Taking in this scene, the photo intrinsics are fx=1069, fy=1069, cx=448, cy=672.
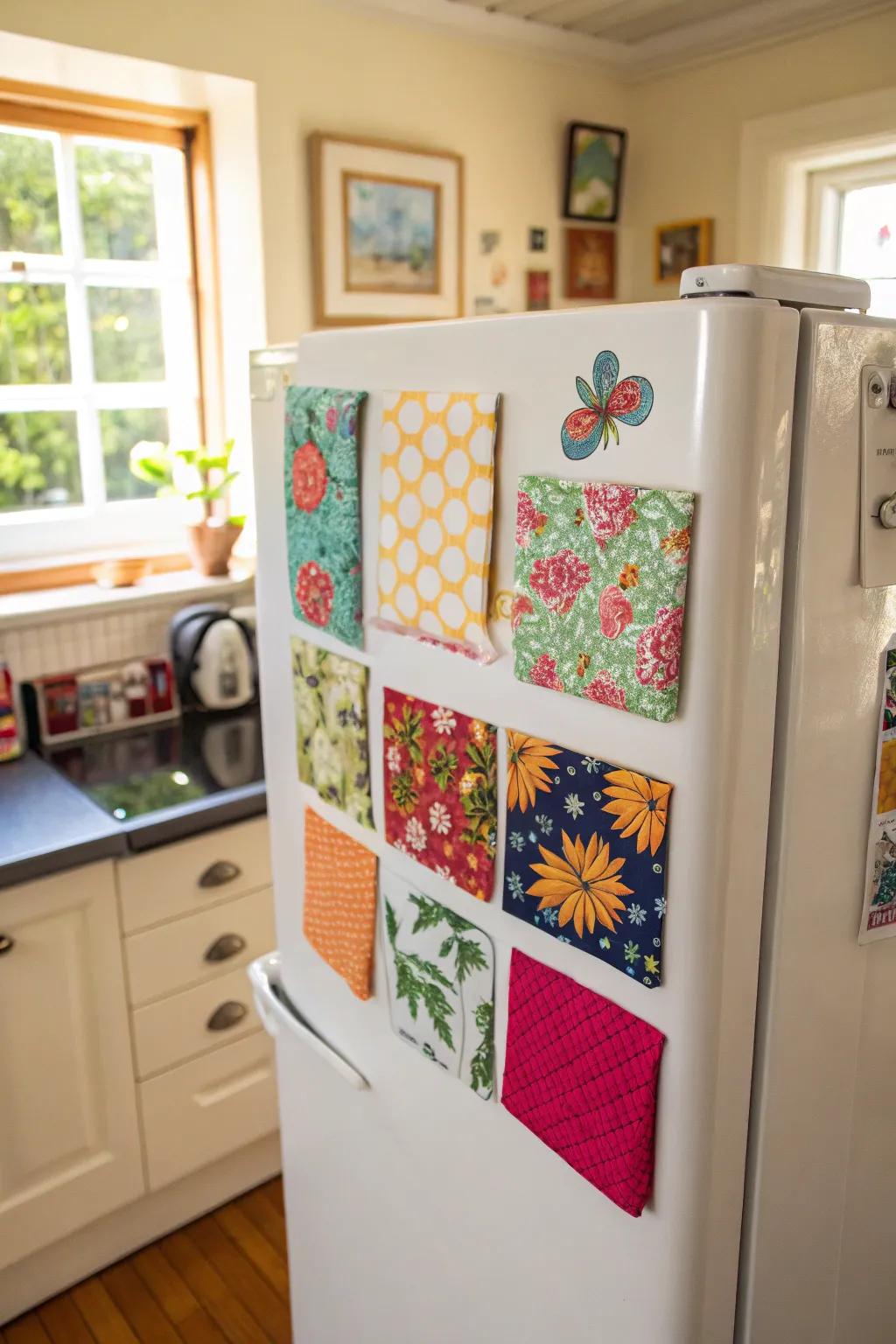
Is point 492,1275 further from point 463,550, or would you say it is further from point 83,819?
point 83,819

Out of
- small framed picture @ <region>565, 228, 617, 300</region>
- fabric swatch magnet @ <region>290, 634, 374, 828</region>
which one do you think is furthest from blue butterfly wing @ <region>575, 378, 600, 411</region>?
small framed picture @ <region>565, 228, 617, 300</region>

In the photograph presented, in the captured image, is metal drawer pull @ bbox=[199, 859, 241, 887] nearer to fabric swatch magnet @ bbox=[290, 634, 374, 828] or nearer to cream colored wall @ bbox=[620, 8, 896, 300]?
fabric swatch magnet @ bbox=[290, 634, 374, 828]

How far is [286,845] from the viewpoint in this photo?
1.26 meters

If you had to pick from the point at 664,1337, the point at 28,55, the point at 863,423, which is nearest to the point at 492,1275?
the point at 664,1337

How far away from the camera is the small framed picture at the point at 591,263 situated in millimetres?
2820

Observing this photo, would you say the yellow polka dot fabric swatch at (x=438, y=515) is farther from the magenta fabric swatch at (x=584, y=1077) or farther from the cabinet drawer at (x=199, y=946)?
the cabinet drawer at (x=199, y=946)

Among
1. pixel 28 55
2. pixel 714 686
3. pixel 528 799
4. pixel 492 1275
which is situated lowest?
pixel 492 1275

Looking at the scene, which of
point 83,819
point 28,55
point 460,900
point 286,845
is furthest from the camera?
point 28,55

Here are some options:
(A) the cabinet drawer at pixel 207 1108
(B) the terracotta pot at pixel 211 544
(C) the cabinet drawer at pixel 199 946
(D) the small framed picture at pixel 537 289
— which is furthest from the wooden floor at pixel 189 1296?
(D) the small framed picture at pixel 537 289

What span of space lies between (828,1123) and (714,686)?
0.43 meters

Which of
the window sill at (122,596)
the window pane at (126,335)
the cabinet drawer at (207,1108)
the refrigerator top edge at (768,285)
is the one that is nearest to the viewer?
the refrigerator top edge at (768,285)

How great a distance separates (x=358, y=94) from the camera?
2.31 meters

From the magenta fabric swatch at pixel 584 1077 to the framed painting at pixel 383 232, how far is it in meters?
1.84

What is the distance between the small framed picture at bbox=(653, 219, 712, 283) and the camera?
2.71m
